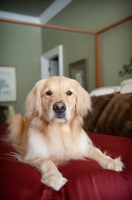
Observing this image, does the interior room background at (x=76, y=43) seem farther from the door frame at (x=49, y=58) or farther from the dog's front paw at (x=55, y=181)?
the dog's front paw at (x=55, y=181)

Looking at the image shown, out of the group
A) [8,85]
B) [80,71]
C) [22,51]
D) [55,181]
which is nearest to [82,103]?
[55,181]

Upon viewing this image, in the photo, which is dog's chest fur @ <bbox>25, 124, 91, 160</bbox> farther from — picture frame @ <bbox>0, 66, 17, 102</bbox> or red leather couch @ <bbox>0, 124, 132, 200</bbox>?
picture frame @ <bbox>0, 66, 17, 102</bbox>

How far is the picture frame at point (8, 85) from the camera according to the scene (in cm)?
329

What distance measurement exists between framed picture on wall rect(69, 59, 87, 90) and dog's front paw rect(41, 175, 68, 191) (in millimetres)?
2551

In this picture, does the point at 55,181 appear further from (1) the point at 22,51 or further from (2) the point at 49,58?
(2) the point at 49,58

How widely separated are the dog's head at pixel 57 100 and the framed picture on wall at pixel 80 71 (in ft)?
5.94

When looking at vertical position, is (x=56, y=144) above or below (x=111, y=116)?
below

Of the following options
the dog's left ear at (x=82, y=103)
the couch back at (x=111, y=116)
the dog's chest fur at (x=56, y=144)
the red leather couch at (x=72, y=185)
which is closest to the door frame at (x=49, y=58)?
the couch back at (x=111, y=116)

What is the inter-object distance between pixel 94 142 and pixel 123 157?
0.44 m

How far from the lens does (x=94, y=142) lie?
1642mm

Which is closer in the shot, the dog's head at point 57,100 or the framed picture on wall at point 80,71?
the dog's head at point 57,100

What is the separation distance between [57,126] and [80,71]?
7.09 ft

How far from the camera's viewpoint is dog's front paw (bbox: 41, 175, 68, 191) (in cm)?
85

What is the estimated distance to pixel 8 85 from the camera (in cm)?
340
